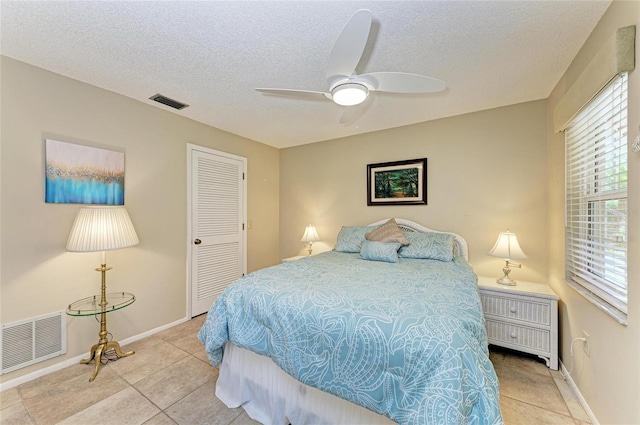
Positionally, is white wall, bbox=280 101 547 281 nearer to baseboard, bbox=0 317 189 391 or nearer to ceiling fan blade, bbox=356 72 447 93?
ceiling fan blade, bbox=356 72 447 93

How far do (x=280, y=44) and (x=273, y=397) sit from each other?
93.3 inches

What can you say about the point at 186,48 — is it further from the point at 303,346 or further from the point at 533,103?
the point at 533,103

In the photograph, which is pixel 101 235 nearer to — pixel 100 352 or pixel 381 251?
pixel 100 352

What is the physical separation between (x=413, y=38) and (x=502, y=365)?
2.75m

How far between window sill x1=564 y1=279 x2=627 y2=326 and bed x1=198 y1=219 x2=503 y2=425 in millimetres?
634

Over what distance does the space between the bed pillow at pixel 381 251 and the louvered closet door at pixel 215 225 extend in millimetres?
2008

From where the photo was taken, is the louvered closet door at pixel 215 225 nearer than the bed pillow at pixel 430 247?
No

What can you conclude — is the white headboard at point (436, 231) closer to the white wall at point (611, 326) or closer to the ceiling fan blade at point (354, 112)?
the white wall at point (611, 326)

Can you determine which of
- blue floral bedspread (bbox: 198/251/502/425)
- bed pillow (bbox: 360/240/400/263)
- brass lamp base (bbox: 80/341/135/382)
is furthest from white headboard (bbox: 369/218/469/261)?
A: brass lamp base (bbox: 80/341/135/382)

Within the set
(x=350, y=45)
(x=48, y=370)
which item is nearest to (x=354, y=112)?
(x=350, y=45)

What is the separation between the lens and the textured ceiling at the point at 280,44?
154cm

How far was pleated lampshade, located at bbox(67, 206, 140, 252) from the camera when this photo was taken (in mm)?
2070

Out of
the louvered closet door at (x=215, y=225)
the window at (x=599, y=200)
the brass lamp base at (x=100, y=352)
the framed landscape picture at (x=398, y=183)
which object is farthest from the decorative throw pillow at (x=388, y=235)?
the brass lamp base at (x=100, y=352)

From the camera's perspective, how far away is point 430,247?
2818 mm
